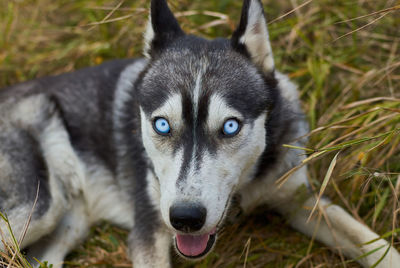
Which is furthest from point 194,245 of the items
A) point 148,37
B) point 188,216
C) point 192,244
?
point 148,37

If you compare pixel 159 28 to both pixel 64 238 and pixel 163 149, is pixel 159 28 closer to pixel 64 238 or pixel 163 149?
Result: pixel 163 149

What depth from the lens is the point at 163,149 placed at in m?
2.81

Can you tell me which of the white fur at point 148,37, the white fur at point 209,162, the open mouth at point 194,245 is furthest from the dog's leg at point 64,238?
the white fur at point 148,37

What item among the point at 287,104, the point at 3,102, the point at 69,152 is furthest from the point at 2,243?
the point at 287,104

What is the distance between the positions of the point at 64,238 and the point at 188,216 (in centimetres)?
180

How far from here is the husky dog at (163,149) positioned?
8.93 ft

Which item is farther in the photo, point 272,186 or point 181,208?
point 272,186

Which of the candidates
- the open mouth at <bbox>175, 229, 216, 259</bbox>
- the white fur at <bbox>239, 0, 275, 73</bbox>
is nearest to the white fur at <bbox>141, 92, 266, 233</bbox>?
the open mouth at <bbox>175, 229, 216, 259</bbox>

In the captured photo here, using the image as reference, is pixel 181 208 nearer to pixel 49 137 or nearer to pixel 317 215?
pixel 317 215

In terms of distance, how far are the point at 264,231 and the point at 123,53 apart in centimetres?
278

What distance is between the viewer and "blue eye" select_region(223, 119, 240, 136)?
274 centimetres

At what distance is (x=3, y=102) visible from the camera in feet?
13.1

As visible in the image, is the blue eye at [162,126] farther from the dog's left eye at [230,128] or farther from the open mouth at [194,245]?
the open mouth at [194,245]

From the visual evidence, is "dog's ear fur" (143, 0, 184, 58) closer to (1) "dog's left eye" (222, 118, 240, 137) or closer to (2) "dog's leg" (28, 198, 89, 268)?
(1) "dog's left eye" (222, 118, 240, 137)
